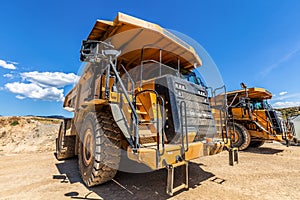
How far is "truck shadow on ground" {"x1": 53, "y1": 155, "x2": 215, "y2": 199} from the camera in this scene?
2.94 m

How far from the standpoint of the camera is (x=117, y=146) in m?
2.99

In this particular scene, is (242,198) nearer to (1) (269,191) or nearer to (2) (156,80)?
(1) (269,191)

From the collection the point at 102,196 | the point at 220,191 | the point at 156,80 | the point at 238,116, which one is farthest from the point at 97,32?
the point at 238,116

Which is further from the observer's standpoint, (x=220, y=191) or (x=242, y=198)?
(x=220, y=191)

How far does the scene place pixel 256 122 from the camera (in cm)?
816

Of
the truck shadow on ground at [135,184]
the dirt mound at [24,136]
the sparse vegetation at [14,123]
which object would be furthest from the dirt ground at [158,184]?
the sparse vegetation at [14,123]

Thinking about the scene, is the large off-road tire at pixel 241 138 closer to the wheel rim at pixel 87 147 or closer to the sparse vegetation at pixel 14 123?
the wheel rim at pixel 87 147

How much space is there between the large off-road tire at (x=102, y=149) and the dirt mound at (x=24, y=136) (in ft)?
25.4

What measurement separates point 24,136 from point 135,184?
40.8ft

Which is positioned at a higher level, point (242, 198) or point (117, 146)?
point (117, 146)

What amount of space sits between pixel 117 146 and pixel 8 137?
529 inches

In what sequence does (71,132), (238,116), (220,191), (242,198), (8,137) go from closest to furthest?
(242,198) → (220,191) → (71,132) → (238,116) → (8,137)

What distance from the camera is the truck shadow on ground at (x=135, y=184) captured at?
2.94 meters

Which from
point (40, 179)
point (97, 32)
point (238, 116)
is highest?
point (97, 32)
